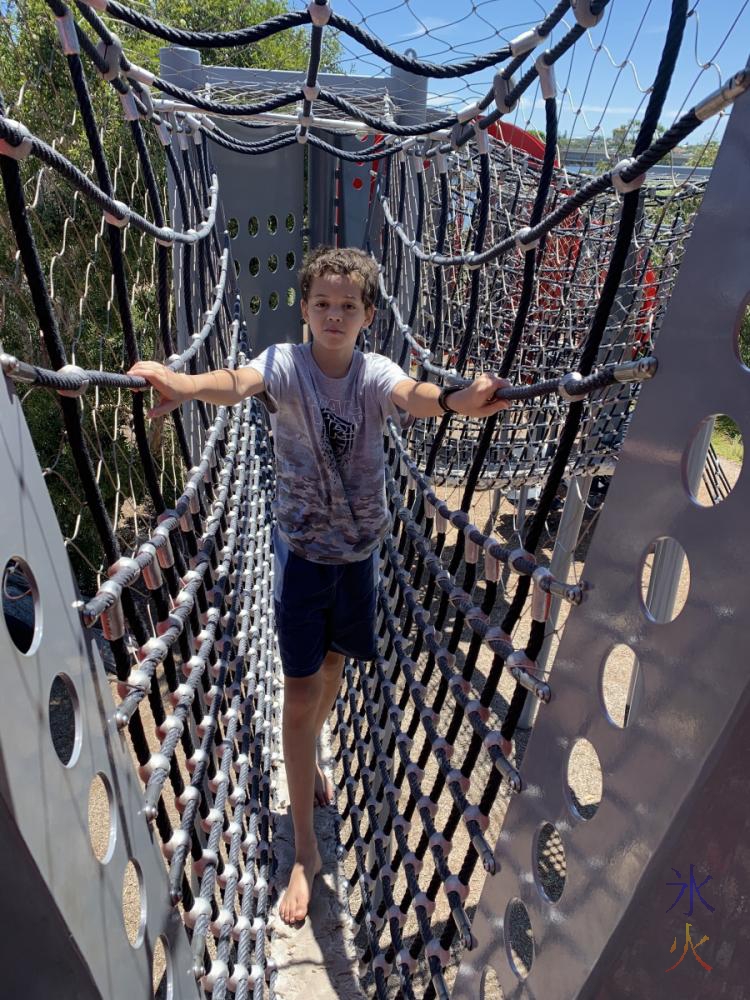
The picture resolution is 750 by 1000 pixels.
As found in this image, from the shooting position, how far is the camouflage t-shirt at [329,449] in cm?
109

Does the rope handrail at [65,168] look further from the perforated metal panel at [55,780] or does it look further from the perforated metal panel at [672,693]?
the perforated metal panel at [672,693]

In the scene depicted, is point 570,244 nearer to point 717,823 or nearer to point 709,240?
point 709,240

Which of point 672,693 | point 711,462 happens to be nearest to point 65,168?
point 672,693

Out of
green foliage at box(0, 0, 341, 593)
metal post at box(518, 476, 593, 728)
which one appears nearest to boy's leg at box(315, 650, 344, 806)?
metal post at box(518, 476, 593, 728)

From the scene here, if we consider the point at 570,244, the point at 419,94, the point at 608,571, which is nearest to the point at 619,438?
the point at 570,244

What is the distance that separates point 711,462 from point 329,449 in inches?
85.1

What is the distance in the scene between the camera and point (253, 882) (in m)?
1.17

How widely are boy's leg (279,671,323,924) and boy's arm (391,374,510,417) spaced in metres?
0.47

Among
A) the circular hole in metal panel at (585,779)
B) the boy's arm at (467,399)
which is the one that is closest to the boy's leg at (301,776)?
the boy's arm at (467,399)

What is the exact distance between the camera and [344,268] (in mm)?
1036

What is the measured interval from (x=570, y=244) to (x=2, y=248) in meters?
1.76

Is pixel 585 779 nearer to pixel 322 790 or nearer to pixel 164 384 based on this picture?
pixel 322 790

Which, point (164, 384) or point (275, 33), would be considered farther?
point (275, 33)

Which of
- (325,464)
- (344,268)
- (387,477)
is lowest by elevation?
(387,477)
